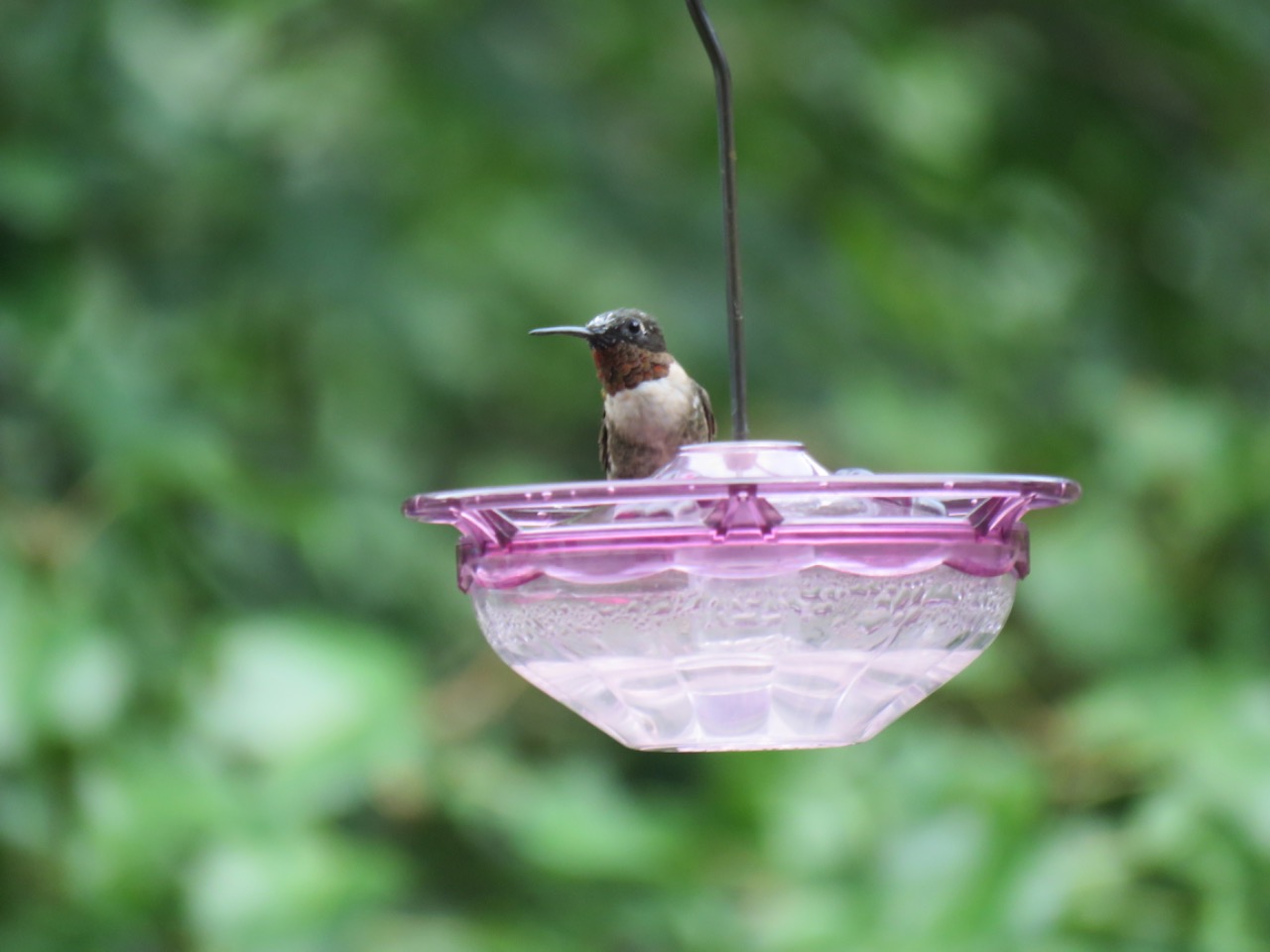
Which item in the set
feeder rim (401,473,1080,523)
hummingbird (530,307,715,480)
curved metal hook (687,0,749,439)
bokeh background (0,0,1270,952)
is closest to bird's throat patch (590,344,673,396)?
hummingbird (530,307,715,480)

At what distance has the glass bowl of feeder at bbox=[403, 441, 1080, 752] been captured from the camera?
1267 mm

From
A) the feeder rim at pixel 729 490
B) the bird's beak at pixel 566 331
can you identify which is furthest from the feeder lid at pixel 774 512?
the bird's beak at pixel 566 331

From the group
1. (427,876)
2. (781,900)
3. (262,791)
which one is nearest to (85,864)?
(262,791)

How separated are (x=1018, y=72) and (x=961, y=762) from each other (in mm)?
1607

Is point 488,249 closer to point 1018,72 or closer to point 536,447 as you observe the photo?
point 536,447

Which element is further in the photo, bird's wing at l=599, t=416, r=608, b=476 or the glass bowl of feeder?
bird's wing at l=599, t=416, r=608, b=476

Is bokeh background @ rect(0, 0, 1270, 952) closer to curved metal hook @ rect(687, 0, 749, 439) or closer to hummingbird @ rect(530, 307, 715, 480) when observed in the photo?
hummingbird @ rect(530, 307, 715, 480)

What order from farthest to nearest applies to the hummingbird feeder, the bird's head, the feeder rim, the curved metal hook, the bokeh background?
→ the bokeh background
the bird's head
the curved metal hook
the hummingbird feeder
the feeder rim

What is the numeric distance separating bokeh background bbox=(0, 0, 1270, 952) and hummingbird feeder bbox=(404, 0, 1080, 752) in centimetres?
125

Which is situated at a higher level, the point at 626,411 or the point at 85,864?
the point at 626,411

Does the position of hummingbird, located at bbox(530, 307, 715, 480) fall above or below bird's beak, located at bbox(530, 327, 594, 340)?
below

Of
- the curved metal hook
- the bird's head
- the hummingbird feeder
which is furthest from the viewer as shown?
the bird's head

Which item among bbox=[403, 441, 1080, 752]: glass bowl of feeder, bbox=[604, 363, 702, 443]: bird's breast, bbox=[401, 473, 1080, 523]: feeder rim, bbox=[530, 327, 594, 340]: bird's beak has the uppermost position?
bbox=[530, 327, 594, 340]: bird's beak

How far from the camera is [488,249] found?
3955mm
